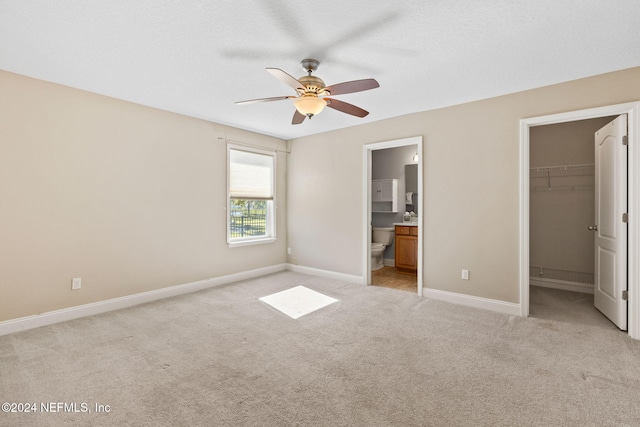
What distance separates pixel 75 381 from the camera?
210 centimetres

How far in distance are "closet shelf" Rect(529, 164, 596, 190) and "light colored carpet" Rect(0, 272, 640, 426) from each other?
2.20m

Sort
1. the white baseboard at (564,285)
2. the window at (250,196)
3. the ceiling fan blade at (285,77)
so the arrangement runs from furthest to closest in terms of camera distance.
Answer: the window at (250,196) → the white baseboard at (564,285) → the ceiling fan blade at (285,77)

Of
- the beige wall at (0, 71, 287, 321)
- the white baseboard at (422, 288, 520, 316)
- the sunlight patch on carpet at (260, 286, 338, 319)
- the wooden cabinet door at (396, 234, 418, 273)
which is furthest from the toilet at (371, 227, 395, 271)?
the beige wall at (0, 71, 287, 321)

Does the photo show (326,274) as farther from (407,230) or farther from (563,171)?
(563,171)

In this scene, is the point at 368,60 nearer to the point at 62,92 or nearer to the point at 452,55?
the point at 452,55

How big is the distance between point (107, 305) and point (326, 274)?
311 centimetres

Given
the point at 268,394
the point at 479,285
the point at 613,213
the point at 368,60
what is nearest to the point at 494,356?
the point at 479,285

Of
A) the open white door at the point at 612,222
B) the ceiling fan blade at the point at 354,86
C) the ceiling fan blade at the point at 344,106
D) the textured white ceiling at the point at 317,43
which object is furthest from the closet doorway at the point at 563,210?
the ceiling fan blade at the point at 354,86

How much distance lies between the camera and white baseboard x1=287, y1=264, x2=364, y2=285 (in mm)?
4782

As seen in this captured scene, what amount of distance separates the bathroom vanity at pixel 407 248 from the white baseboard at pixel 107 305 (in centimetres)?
275

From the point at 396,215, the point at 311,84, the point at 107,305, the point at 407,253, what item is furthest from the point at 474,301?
the point at 107,305

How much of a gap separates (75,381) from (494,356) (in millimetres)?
3207

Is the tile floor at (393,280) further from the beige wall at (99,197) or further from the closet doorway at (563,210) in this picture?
the beige wall at (99,197)

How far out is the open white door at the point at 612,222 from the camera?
289 cm
